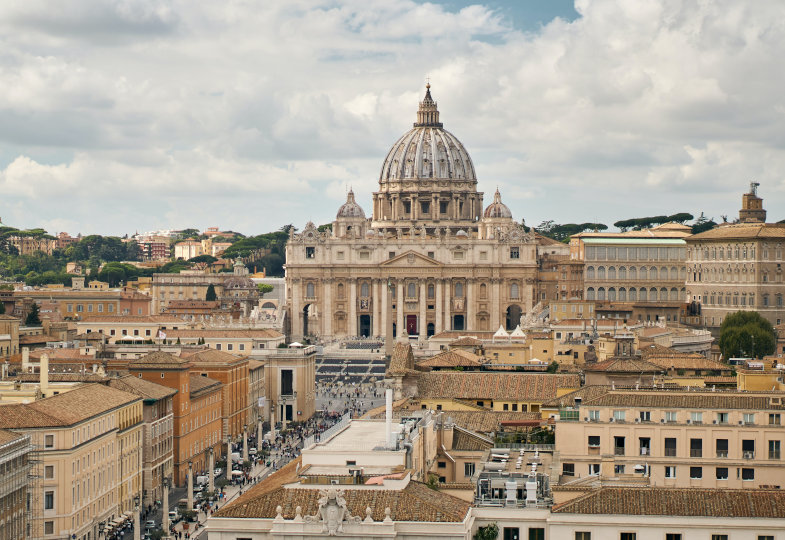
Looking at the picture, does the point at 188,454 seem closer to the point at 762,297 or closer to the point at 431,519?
the point at 431,519

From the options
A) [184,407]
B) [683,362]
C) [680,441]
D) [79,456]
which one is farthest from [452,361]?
[680,441]

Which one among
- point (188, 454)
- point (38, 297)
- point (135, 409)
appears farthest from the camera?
point (38, 297)

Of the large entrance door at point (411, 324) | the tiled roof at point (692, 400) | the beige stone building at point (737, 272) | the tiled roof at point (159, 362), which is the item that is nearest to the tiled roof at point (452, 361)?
the tiled roof at point (159, 362)

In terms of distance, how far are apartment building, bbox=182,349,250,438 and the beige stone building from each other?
179 ft

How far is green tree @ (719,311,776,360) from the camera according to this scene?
4528 inches

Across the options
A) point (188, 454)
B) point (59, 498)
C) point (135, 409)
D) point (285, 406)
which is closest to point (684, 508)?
point (59, 498)

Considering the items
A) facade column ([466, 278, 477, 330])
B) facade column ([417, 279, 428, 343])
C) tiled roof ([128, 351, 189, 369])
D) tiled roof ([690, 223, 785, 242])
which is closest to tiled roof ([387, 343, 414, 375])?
tiled roof ([128, 351, 189, 369])

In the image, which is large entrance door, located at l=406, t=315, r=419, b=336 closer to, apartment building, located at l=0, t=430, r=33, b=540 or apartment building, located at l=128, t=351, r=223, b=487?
apartment building, located at l=128, t=351, r=223, b=487

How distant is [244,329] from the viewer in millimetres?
123188

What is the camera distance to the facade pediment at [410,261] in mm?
195875

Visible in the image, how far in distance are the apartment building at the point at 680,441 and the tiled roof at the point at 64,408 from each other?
19.6 m

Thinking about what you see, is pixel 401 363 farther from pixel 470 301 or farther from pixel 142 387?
pixel 470 301

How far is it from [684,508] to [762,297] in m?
107

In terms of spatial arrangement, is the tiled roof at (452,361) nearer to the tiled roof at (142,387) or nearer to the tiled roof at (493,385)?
the tiled roof at (493,385)
